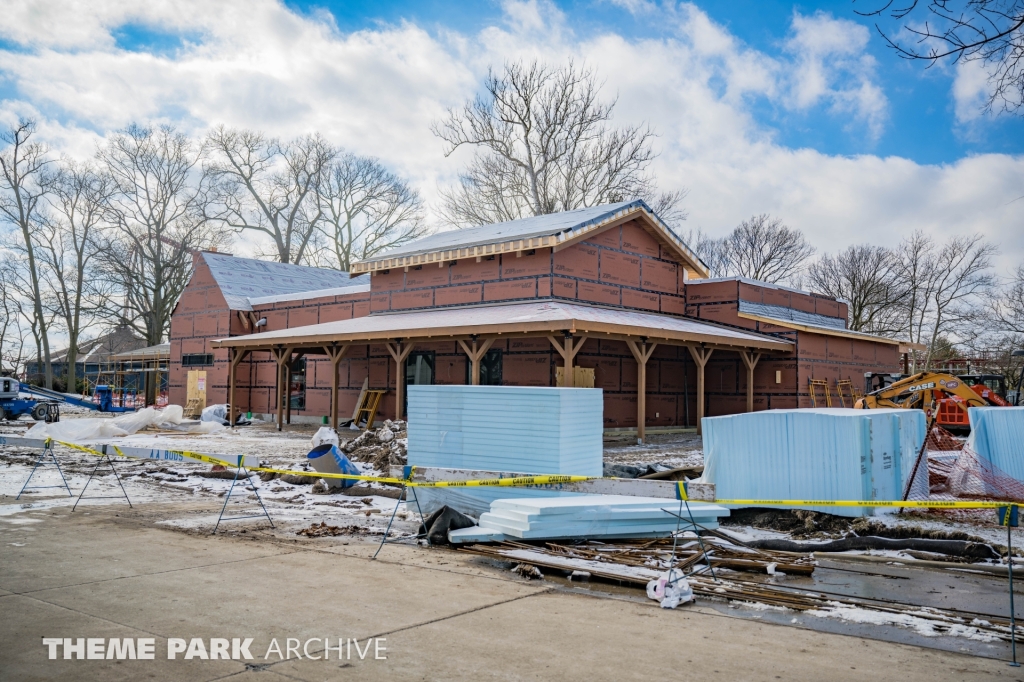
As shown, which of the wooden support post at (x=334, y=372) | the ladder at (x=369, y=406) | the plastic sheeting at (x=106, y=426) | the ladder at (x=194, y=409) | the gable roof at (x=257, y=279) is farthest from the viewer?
the gable roof at (x=257, y=279)

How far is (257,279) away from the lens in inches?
1444

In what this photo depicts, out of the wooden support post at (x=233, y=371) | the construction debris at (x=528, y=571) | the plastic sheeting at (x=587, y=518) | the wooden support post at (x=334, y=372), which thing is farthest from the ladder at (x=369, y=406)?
the construction debris at (x=528, y=571)

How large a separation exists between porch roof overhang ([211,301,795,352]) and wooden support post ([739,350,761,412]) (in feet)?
1.59

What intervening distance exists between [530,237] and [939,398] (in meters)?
12.1

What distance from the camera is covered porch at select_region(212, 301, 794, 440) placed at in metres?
18.0

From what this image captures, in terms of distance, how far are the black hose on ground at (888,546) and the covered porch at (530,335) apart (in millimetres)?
9002

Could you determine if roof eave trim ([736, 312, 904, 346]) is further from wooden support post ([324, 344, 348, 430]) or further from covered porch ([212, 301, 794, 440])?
wooden support post ([324, 344, 348, 430])

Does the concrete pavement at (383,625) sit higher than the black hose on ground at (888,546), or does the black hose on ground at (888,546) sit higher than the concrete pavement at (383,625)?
the black hose on ground at (888,546)

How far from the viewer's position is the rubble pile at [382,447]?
1460 centimetres

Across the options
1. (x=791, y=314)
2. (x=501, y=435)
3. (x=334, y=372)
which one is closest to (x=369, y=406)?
(x=334, y=372)

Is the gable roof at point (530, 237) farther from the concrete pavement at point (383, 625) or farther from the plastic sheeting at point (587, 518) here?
the concrete pavement at point (383, 625)

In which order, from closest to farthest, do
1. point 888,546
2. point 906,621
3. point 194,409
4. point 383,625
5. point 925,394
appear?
point 383,625 → point 906,621 → point 888,546 → point 925,394 → point 194,409

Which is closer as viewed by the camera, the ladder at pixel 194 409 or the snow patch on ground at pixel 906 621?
the snow patch on ground at pixel 906 621

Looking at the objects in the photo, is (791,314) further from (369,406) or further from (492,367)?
(369,406)
